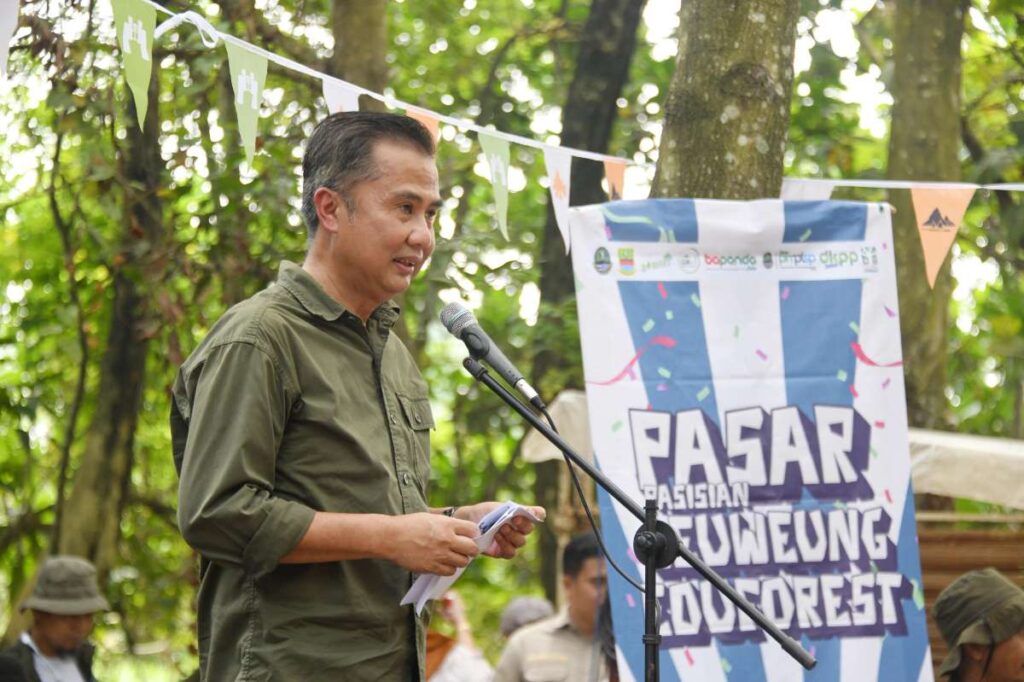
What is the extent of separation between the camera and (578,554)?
5.01 m

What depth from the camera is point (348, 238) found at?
8.38ft

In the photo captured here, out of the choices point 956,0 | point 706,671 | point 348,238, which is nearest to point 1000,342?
point 956,0

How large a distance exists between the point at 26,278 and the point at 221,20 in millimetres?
3801

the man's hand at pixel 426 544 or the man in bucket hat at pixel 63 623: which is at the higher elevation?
the man's hand at pixel 426 544

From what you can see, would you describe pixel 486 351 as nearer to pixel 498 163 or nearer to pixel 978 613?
pixel 498 163

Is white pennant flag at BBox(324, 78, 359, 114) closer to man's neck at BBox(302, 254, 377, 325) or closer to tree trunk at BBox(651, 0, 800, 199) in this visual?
tree trunk at BBox(651, 0, 800, 199)

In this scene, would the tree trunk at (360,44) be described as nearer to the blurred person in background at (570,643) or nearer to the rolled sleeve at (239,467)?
the blurred person in background at (570,643)

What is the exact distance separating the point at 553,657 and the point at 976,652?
1434 mm

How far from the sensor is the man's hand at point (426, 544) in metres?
2.29

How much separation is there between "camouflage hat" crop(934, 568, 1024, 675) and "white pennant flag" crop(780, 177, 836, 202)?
4.55ft

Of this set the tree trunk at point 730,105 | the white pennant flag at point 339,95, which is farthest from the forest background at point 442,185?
the white pennant flag at point 339,95

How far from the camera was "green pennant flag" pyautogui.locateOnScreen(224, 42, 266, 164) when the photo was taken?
157 inches

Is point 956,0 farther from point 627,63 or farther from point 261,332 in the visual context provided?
point 261,332

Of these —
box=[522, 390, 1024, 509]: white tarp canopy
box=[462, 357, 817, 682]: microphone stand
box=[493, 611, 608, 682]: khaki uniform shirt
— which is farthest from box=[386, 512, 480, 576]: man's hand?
box=[522, 390, 1024, 509]: white tarp canopy
